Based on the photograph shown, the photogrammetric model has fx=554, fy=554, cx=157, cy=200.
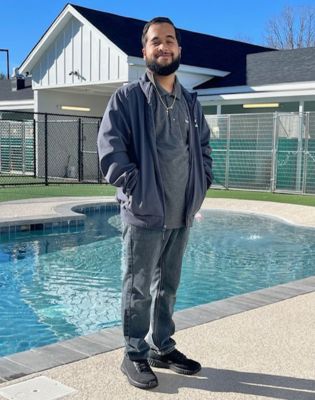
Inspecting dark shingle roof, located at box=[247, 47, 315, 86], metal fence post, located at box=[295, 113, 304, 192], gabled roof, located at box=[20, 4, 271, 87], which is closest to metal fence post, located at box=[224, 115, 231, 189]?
dark shingle roof, located at box=[247, 47, 315, 86]

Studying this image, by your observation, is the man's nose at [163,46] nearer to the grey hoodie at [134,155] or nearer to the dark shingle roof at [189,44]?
the grey hoodie at [134,155]

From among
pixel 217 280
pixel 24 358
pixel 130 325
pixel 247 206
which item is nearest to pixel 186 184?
pixel 130 325

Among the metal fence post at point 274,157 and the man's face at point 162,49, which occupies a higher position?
the man's face at point 162,49

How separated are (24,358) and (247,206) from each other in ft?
30.2

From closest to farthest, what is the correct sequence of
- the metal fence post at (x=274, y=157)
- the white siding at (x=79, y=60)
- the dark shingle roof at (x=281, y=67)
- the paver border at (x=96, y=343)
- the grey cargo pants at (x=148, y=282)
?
the grey cargo pants at (x=148, y=282) < the paver border at (x=96, y=343) < the metal fence post at (x=274, y=157) < the dark shingle roof at (x=281, y=67) < the white siding at (x=79, y=60)

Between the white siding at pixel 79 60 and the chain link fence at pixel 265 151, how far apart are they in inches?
144

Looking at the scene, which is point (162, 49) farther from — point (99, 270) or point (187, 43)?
point (187, 43)

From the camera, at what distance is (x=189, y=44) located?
20.2 m

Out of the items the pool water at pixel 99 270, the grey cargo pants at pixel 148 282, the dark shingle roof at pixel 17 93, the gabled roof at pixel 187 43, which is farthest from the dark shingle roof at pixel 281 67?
the grey cargo pants at pixel 148 282

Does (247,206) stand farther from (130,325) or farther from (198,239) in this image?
(130,325)

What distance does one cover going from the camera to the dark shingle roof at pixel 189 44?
17766mm

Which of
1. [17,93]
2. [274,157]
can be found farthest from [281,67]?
[17,93]

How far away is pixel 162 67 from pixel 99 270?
14.3 feet

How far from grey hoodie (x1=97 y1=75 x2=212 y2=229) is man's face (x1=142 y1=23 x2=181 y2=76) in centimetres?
11
